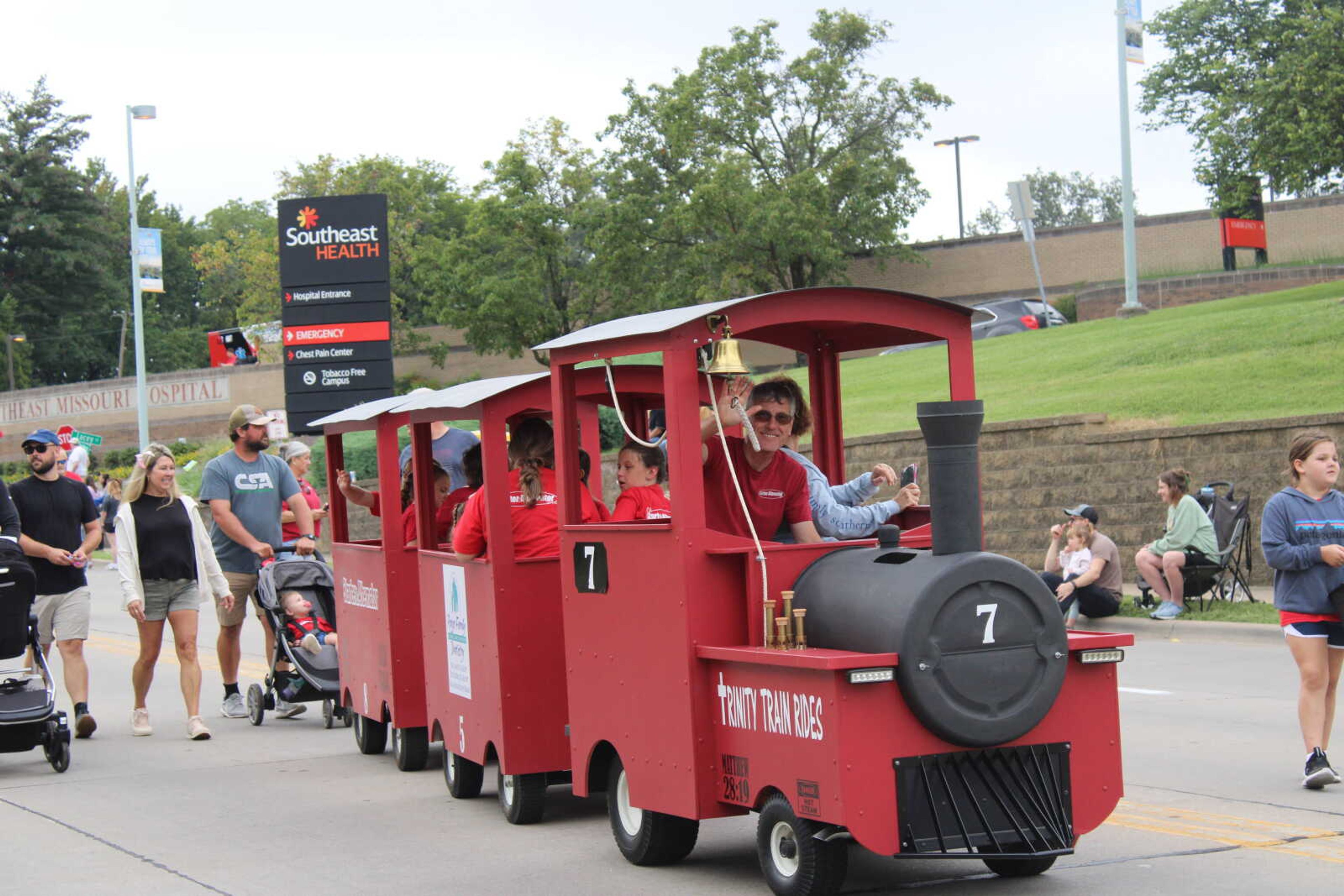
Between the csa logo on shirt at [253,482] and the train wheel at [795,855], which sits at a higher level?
the csa logo on shirt at [253,482]

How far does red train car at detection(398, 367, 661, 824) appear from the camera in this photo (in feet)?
26.5

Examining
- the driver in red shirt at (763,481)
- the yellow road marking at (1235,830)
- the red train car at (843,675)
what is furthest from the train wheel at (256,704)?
the yellow road marking at (1235,830)

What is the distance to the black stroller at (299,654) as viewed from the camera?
39.1ft

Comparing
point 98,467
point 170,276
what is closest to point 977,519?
point 98,467

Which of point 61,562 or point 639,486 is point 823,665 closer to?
point 639,486

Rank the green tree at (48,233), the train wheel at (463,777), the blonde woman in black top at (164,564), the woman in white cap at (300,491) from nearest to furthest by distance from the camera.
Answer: the train wheel at (463,777) → the blonde woman in black top at (164,564) → the woman in white cap at (300,491) → the green tree at (48,233)

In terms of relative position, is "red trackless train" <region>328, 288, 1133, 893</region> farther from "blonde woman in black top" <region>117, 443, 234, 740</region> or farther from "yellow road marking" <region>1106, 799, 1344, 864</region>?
"blonde woman in black top" <region>117, 443, 234, 740</region>

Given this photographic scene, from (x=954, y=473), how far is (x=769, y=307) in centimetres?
110

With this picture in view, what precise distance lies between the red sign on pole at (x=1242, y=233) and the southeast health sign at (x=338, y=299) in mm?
30531

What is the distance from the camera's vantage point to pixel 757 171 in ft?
165

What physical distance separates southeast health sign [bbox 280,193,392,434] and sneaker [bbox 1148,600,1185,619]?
478 inches

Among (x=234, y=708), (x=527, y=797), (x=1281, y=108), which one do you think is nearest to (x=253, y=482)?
(x=234, y=708)

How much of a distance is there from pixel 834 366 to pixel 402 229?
53.8 m

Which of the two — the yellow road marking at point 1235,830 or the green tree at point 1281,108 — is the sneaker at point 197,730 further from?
the green tree at point 1281,108
